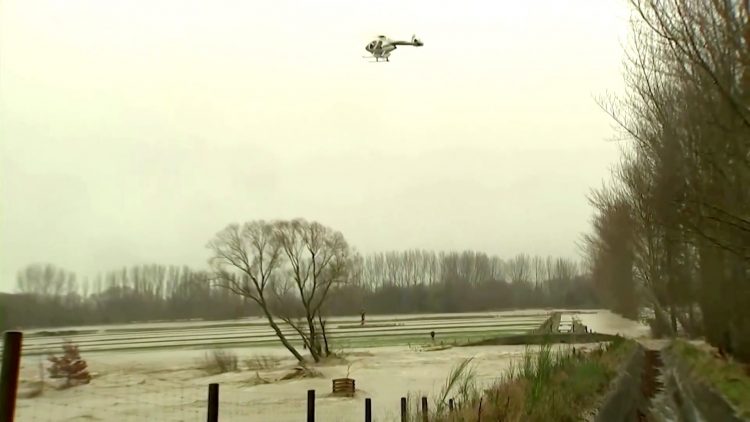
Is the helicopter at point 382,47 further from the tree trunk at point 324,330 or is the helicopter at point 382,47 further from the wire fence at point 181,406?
the tree trunk at point 324,330

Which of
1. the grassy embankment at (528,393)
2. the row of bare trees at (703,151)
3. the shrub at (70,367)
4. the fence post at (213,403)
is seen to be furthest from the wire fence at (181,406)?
the row of bare trees at (703,151)

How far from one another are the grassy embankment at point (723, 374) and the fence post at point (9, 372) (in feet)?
50.9

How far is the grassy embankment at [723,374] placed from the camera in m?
18.3

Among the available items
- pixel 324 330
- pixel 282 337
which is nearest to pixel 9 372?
pixel 282 337

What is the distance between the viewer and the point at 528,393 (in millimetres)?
13344

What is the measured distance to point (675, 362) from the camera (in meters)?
35.8

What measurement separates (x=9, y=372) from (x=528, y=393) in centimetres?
1018

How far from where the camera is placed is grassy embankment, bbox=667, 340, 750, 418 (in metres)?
18.3

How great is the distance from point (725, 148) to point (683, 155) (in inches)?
117

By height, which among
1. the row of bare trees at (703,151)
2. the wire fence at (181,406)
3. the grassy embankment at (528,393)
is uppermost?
the row of bare trees at (703,151)

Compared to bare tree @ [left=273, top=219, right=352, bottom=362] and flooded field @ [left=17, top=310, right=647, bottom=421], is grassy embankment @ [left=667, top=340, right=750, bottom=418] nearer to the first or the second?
flooded field @ [left=17, top=310, right=647, bottom=421]

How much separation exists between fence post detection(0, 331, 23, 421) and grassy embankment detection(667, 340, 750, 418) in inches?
611

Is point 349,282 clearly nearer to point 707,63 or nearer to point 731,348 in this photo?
point 731,348


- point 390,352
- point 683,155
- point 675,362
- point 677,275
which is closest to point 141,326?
point 683,155
